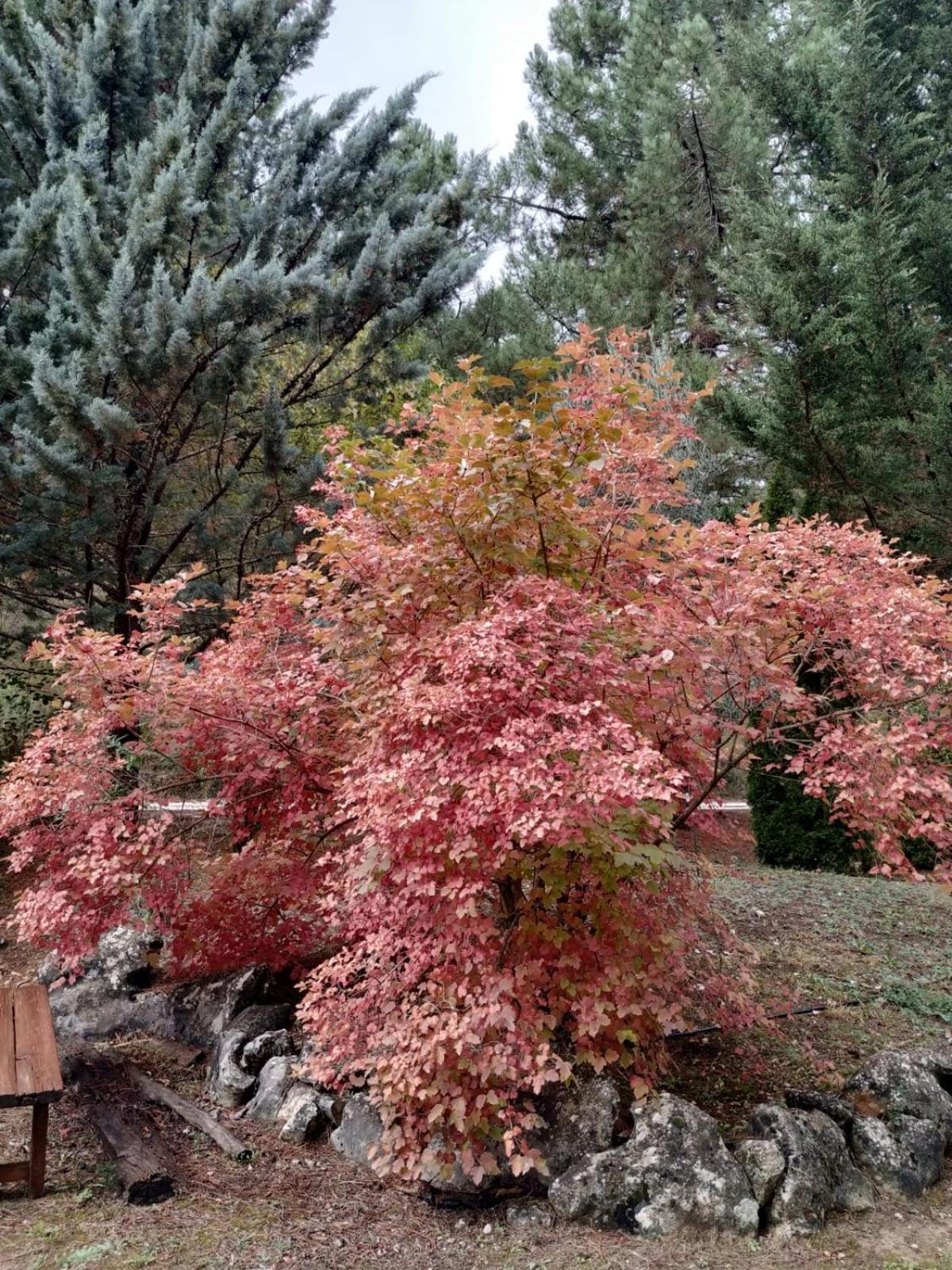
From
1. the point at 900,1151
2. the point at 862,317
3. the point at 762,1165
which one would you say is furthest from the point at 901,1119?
the point at 862,317

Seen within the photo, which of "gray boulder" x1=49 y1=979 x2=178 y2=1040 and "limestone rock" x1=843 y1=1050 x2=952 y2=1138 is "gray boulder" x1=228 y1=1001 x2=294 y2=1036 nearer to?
"gray boulder" x1=49 y1=979 x2=178 y2=1040

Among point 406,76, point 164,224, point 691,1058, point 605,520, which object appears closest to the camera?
point 605,520

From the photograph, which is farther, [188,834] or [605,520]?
[188,834]

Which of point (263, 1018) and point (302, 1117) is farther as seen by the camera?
point (263, 1018)

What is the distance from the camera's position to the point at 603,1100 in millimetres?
3070

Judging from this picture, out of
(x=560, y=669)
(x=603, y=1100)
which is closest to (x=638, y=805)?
(x=560, y=669)

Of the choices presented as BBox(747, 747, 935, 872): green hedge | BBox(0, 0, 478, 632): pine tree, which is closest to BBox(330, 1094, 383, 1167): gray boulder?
BBox(0, 0, 478, 632): pine tree

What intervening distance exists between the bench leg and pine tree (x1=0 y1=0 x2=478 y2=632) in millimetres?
3644

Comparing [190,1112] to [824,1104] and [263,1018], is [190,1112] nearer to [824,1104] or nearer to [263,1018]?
[263,1018]

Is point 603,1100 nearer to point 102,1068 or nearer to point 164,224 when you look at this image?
point 102,1068

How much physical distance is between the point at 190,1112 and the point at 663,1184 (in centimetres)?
201

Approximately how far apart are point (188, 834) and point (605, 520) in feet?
8.77

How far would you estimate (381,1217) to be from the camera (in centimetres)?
291

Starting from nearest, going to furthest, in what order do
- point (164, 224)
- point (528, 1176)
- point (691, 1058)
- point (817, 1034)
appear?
point (528, 1176) → point (691, 1058) → point (817, 1034) → point (164, 224)
